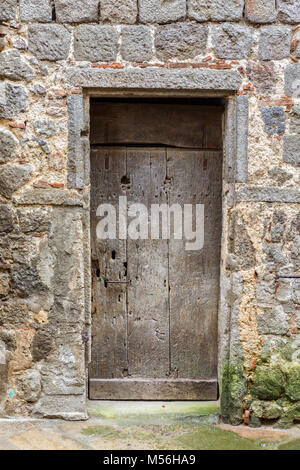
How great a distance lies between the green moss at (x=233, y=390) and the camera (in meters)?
3.04

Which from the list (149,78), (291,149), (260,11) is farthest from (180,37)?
(291,149)

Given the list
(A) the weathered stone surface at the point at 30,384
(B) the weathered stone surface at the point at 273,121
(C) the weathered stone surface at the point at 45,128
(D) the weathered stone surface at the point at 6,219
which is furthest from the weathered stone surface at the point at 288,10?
(A) the weathered stone surface at the point at 30,384

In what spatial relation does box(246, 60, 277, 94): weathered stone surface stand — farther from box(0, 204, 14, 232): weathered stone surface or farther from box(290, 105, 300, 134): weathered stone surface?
box(0, 204, 14, 232): weathered stone surface

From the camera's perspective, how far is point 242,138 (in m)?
2.98

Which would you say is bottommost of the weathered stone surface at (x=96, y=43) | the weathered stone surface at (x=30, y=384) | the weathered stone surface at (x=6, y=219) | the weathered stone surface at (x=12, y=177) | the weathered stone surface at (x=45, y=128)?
the weathered stone surface at (x=30, y=384)

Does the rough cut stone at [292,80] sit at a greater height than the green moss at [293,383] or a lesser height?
greater

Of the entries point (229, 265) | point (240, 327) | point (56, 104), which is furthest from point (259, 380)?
point (56, 104)

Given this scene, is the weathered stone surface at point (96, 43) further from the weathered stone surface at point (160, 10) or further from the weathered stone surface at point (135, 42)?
the weathered stone surface at point (160, 10)

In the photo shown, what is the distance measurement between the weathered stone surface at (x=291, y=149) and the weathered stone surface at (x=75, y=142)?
1.34 m

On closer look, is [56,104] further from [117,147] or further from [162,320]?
[162,320]

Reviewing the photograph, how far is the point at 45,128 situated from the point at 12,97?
29 cm

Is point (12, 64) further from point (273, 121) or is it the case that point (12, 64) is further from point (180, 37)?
point (273, 121)

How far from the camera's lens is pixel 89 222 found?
3.14 meters

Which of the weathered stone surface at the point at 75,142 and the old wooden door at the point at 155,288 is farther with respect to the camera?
the old wooden door at the point at 155,288
